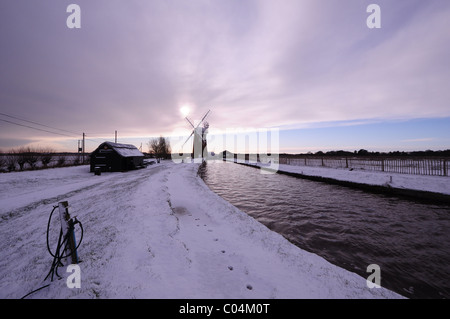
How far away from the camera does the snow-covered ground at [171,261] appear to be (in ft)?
10.8

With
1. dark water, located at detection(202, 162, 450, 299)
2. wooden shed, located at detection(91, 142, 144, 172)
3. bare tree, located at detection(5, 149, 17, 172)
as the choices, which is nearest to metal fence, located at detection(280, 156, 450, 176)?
dark water, located at detection(202, 162, 450, 299)

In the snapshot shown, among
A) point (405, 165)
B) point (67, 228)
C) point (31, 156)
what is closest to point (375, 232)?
point (67, 228)

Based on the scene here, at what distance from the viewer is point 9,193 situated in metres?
12.2

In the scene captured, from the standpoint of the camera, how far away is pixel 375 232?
245 inches

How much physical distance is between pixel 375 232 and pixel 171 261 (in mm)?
7066

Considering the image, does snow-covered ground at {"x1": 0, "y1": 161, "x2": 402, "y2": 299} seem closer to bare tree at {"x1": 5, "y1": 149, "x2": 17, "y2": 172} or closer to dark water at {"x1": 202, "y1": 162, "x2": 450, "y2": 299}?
dark water at {"x1": 202, "y1": 162, "x2": 450, "y2": 299}

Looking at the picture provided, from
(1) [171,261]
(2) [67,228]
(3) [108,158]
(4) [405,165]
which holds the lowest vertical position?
(1) [171,261]

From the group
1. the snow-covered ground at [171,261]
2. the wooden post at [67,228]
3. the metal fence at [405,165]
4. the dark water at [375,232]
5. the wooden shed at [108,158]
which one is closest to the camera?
the snow-covered ground at [171,261]

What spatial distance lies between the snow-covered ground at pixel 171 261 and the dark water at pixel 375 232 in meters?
0.93

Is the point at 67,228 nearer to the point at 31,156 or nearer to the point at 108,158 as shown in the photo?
the point at 108,158

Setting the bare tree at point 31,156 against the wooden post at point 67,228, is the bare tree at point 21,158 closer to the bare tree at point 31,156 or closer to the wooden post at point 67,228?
the bare tree at point 31,156

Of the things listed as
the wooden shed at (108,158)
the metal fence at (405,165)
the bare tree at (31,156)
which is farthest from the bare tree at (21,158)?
the metal fence at (405,165)

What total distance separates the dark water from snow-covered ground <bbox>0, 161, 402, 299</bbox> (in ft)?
3.05
